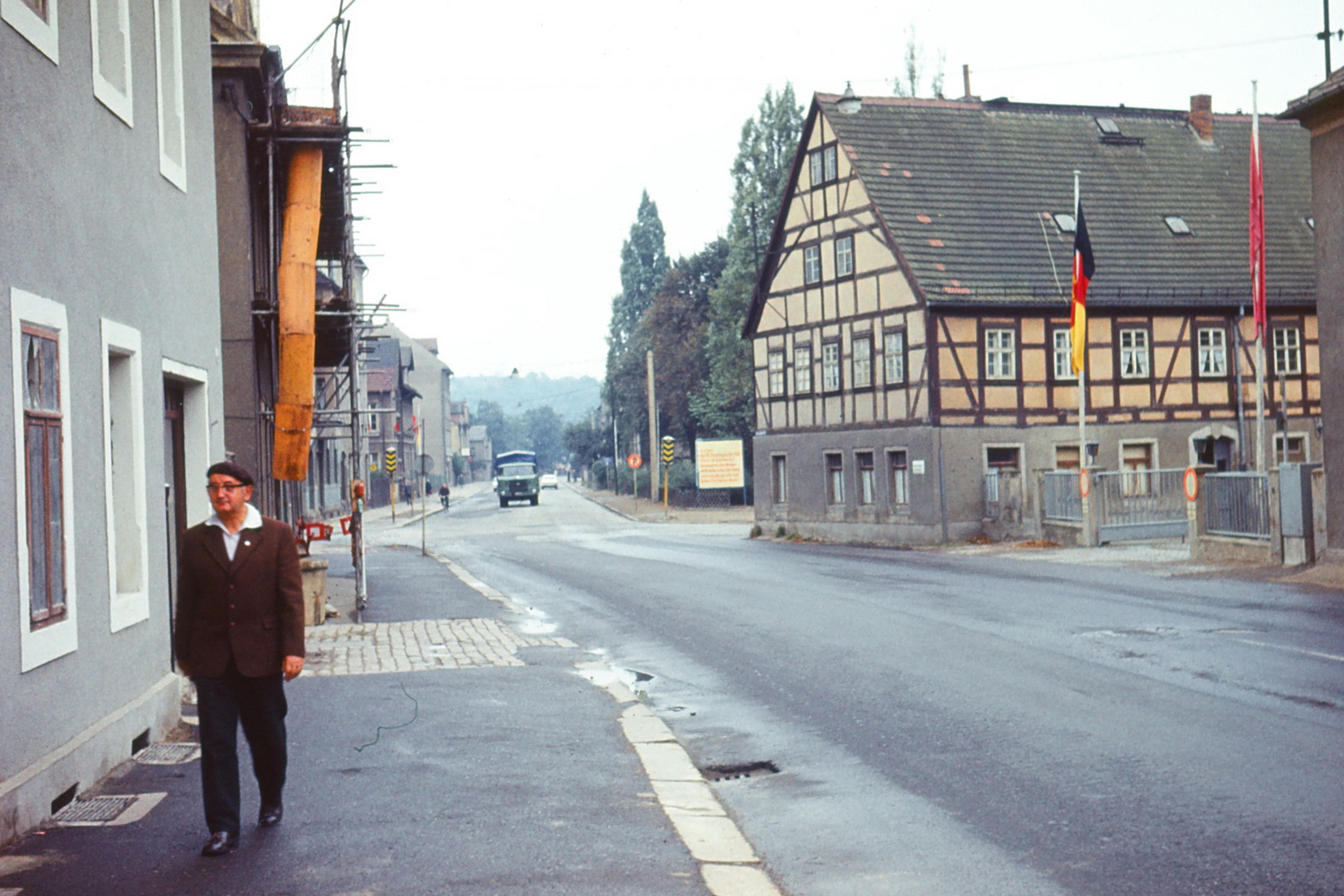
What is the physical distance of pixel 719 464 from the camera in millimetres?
62031

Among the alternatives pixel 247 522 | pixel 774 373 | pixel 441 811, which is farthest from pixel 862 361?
pixel 247 522

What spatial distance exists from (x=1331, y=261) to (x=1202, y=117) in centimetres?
2472

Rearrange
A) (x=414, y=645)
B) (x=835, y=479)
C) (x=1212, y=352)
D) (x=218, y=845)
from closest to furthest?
(x=218, y=845) < (x=414, y=645) < (x=1212, y=352) < (x=835, y=479)

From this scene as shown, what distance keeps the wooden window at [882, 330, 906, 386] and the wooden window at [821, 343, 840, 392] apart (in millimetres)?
2504

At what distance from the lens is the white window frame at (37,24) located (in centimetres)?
721

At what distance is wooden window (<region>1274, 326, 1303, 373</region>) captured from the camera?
38000mm

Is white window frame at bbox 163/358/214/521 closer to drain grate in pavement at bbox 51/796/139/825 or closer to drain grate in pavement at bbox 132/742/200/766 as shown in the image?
Answer: drain grate in pavement at bbox 132/742/200/766

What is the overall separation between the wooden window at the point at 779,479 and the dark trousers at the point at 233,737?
3624 cm

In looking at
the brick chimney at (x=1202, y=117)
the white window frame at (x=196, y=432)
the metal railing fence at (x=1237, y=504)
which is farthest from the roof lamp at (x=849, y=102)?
the white window frame at (x=196, y=432)

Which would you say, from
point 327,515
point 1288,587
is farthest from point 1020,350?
point 327,515

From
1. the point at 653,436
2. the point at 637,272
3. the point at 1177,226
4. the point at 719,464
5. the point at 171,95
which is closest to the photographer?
the point at 171,95

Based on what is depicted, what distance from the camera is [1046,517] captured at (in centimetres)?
3180

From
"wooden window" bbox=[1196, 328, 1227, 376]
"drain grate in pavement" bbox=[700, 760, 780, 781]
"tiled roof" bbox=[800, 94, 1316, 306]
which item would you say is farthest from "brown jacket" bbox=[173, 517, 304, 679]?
"wooden window" bbox=[1196, 328, 1227, 376]

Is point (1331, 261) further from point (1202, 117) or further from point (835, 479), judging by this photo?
point (1202, 117)
